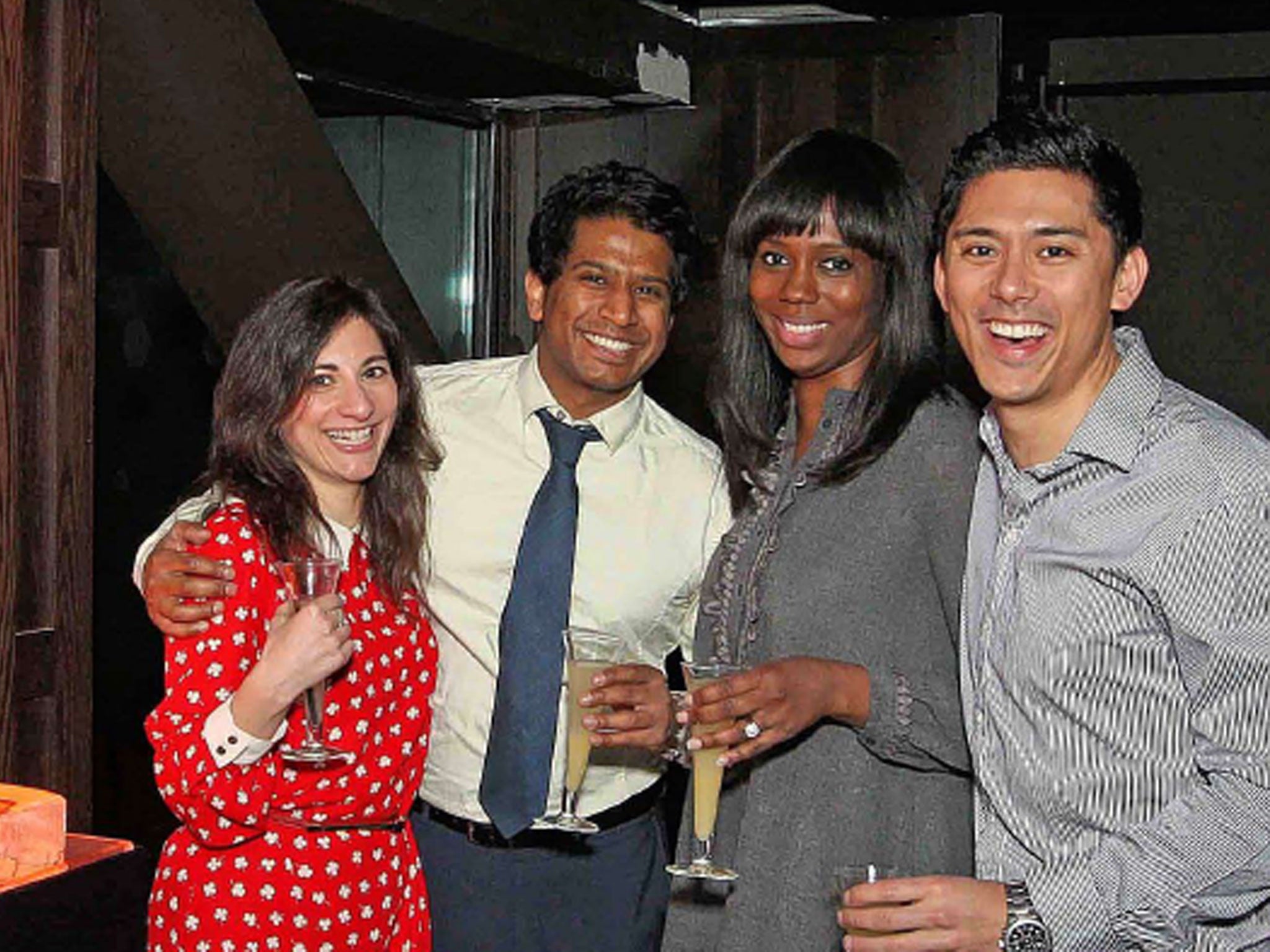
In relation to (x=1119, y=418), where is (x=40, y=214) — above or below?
above

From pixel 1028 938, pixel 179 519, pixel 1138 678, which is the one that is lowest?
pixel 1028 938

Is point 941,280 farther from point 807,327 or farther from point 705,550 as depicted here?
point 705,550

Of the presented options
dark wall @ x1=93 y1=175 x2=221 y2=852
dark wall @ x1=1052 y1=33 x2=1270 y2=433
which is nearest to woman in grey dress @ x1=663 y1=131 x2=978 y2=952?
dark wall @ x1=93 y1=175 x2=221 y2=852

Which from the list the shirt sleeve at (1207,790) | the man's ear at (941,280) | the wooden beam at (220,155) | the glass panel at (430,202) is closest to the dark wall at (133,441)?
the glass panel at (430,202)

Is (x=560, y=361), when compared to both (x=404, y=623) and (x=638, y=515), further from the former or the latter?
(x=404, y=623)

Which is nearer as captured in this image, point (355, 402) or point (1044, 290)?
point (1044, 290)

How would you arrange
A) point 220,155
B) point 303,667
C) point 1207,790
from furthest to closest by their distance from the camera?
point 220,155 → point 303,667 → point 1207,790

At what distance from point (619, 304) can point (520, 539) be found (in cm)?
40

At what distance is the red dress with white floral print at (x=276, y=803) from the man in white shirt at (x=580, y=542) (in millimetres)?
208

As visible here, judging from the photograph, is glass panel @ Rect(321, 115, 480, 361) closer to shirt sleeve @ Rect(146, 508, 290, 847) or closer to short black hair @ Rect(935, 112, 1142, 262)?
shirt sleeve @ Rect(146, 508, 290, 847)

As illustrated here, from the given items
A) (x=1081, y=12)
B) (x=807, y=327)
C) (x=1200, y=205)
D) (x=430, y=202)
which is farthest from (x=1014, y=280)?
(x=1200, y=205)

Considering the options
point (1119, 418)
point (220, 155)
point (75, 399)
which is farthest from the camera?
point (220, 155)

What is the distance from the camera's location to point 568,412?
3043mm

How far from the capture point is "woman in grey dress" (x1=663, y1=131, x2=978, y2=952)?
8.76 feet
